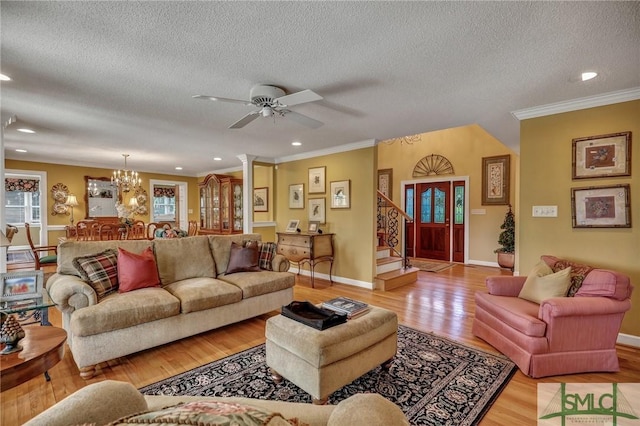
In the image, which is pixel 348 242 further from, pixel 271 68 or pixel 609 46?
pixel 609 46

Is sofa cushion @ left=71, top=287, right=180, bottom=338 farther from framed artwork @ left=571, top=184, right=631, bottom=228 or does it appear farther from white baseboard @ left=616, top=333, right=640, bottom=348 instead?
white baseboard @ left=616, top=333, right=640, bottom=348

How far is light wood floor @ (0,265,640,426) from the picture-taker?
6.35ft

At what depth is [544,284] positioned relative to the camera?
258 cm

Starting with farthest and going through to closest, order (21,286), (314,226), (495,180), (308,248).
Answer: (495,180), (314,226), (308,248), (21,286)

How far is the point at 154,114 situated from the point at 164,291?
6.83ft

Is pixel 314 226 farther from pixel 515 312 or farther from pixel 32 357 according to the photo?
pixel 32 357

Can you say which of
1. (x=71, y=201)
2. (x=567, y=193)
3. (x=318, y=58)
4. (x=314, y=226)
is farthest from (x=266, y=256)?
(x=71, y=201)

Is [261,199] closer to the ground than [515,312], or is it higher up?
higher up

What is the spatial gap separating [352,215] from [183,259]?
2.79 m

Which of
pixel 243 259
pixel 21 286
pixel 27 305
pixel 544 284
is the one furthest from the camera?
pixel 243 259

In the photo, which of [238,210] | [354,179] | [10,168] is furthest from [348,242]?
[10,168]

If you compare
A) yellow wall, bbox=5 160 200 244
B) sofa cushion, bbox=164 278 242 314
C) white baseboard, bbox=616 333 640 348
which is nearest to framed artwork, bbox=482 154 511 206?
white baseboard, bbox=616 333 640 348

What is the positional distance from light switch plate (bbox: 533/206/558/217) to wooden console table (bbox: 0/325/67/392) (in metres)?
4.22

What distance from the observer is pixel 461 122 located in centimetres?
379
